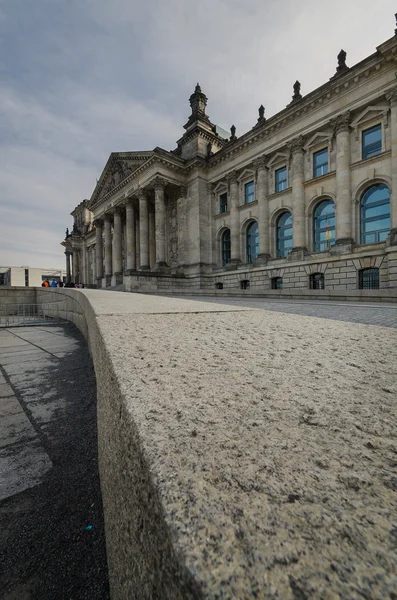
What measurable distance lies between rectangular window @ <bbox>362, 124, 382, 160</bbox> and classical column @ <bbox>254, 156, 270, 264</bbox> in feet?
20.6

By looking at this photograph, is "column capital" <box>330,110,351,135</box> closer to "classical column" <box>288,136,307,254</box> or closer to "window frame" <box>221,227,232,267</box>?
"classical column" <box>288,136,307,254</box>

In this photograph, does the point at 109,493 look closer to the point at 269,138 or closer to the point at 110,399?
the point at 110,399

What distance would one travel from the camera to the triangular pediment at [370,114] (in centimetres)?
1389

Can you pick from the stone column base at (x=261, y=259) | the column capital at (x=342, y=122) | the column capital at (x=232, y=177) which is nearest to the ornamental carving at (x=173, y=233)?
the column capital at (x=232, y=177)

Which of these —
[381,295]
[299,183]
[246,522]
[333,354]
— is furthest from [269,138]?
[246,522]

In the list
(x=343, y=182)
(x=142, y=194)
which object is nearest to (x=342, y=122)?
(x=343, y=182)

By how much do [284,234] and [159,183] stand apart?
11.3 metres

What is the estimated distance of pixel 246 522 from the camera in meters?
0.51

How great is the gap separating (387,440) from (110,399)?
40.0 inches

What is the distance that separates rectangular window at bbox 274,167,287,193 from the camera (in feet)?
61.8

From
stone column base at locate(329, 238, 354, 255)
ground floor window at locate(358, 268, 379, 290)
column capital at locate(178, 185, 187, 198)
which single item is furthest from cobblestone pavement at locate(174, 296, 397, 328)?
column capital at locate(178, 185, 187, 198)

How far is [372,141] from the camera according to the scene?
1463cm

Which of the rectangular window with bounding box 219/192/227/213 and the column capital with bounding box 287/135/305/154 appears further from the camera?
the rectangular window with bounding box 219/192/227/213

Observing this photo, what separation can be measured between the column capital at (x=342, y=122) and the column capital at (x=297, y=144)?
200 cm
